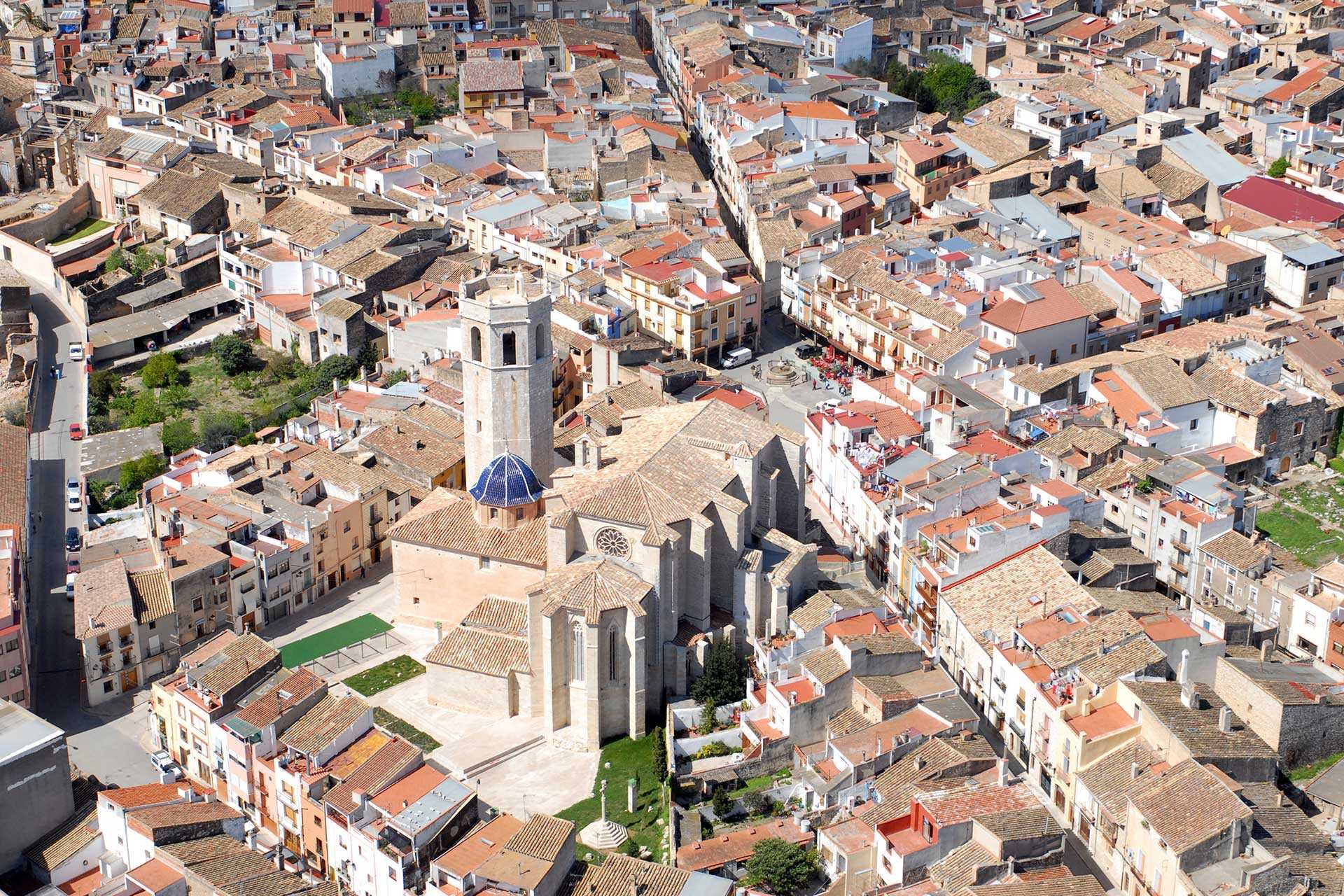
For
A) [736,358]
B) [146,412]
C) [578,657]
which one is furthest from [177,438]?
[578,657]

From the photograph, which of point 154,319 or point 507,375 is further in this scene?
point 154,319

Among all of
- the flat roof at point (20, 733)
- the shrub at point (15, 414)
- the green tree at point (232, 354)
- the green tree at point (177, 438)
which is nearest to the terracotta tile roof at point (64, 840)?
the flat roof at point (20, 733)

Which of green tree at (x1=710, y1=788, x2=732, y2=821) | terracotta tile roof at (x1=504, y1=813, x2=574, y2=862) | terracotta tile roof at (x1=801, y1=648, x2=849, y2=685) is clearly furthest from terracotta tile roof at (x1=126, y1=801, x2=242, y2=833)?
terracotta tile roof at (x1=801, y1=648, x2=849, y2=685)

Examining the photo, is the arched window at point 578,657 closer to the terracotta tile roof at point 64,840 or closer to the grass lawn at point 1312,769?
the terracotta tile roof at point 64,840

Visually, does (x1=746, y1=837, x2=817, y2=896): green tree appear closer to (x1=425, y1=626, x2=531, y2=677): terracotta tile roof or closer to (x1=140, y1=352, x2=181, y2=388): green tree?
(x1=425, y1=626, x2=531, y2=677): terracotta tile roof

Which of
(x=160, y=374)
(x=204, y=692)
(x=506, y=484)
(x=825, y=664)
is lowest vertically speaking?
(x=160, y=374)

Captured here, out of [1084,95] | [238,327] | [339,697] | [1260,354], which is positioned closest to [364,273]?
[238,327]

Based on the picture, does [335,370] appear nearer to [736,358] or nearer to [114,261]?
[736,358]
